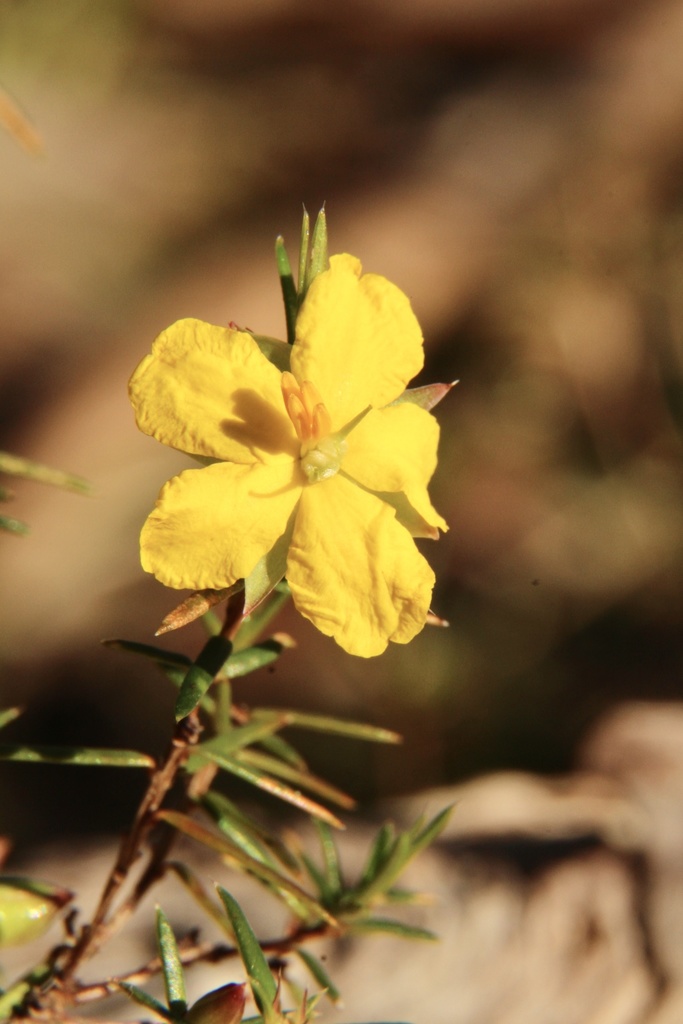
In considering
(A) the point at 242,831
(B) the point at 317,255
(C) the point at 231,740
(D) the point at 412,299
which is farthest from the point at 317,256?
(D) the point at 412,299

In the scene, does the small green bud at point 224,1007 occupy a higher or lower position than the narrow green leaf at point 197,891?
higher

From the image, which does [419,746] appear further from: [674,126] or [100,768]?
[674,126]

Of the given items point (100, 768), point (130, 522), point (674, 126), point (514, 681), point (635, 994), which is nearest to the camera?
point (635, 994)

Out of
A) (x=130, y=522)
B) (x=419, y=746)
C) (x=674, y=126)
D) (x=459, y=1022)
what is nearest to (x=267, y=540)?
(x=459, y=1022)

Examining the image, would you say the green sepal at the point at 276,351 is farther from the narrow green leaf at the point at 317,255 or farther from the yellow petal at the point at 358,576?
the yellow petal at the point at 358,576

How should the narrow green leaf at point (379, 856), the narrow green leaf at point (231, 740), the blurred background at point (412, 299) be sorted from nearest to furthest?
the narrow green leaf at point (231, 740)
the narrow green leaf at point (379, 856)
the blurred background at point (412, 299)

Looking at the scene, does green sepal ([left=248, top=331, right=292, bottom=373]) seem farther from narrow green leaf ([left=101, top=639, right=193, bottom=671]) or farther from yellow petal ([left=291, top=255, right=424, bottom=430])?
narrow green leaf ([left=101, top=639, right=193, bottom=671])

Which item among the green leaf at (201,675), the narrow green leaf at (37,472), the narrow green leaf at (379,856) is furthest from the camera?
the narrow green leaf at (379,856)

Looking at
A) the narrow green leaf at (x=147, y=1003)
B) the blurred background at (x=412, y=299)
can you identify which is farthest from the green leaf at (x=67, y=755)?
the blurred background at (x=412, y=299)
